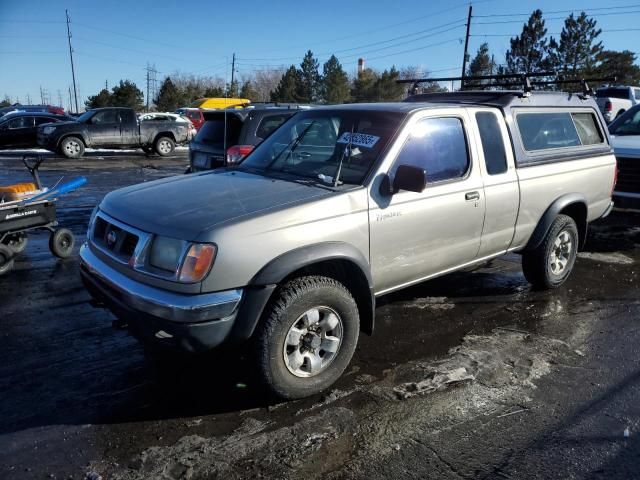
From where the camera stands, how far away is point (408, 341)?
172 inches

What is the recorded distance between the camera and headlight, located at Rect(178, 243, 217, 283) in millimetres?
2979

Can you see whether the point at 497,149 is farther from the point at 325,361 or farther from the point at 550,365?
the point at 325,361

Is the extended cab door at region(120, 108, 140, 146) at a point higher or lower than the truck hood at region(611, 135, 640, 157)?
lower

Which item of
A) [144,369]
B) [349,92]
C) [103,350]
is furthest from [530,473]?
[349,92]

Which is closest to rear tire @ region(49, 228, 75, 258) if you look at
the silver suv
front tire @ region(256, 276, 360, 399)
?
the silver suv

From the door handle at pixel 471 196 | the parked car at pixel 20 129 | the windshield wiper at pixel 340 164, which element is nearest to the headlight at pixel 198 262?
the windshield wiper at pixel 340 164

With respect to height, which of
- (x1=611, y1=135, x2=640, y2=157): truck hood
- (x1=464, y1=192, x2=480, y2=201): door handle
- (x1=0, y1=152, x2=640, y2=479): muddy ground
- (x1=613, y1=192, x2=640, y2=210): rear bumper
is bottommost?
(x1=0, y1=152, x2=640, y2=479): muddy ground

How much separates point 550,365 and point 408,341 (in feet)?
3.55

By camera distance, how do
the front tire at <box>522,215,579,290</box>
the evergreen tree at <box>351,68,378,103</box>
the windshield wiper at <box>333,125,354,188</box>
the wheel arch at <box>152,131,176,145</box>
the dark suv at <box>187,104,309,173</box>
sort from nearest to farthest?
the windshield wiper at <box>333,125,354,188</box> → the front tire at <box>522,215,579,290</box> → the dark suv at <box>187,104,309,173</box> → the wheel arch at <box>152,131,176,145</box> → the evergreen tree at <box>351,68,378,103</box>

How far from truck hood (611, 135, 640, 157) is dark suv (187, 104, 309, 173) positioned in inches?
187

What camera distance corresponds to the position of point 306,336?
3.47m

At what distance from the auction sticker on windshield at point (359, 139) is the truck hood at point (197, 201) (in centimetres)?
56

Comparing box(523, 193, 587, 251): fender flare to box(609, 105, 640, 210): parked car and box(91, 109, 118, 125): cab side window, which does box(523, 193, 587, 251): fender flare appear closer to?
box(609, 105, 640, 210): parked car

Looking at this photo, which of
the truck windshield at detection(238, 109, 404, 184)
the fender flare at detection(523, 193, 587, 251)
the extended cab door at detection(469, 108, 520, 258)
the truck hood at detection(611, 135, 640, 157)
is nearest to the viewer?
the truck windshield at detection(238, 109, 404, 184)
